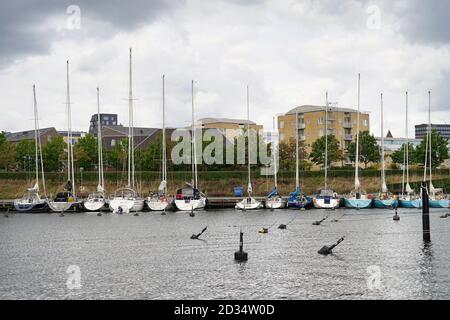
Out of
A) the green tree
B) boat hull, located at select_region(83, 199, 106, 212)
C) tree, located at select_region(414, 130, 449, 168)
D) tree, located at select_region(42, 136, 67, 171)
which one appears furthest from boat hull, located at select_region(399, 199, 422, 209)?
the green tree

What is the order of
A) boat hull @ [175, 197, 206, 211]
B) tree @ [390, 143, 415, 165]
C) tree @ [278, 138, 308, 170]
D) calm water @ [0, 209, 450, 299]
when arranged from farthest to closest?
tree @ [278, 138, 308, 170] → tree @ [390, 143, 415, 165] → boat hull @ [175, 197, 206, 211] → calm water @ [0, 209, 450, 299]

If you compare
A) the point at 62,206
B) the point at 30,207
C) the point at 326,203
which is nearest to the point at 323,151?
the point at 326,203

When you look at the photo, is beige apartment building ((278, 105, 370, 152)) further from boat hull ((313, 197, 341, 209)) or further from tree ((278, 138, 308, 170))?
boat hull ((313, 197, 341, 209))

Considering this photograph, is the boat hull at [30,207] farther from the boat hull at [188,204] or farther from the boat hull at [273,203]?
the boat hull at [273,203]

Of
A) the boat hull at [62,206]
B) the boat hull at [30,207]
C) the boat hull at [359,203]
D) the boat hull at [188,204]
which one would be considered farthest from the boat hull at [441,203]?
the boat hull at [30,207]

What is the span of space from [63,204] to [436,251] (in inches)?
2749

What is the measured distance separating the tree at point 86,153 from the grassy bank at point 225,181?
23.7 meters

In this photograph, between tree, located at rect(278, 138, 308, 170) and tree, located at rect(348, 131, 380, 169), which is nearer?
tree, located at rect(278, 138, 308, 170)

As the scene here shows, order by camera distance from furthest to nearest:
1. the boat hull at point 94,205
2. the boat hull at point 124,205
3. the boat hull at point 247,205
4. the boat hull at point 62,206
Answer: the boat hull at point 247,205 < the boat hull at point 62,206 < the boat hull at point 94,205 < the boat hull at point 124,205

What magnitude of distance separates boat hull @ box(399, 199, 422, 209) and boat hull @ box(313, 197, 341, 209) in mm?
11270

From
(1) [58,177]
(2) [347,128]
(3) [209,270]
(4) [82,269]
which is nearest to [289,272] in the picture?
(3) [209,270]

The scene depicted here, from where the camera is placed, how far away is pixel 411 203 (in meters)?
113

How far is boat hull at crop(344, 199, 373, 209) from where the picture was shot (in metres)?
111

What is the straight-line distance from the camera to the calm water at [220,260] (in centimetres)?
4016
